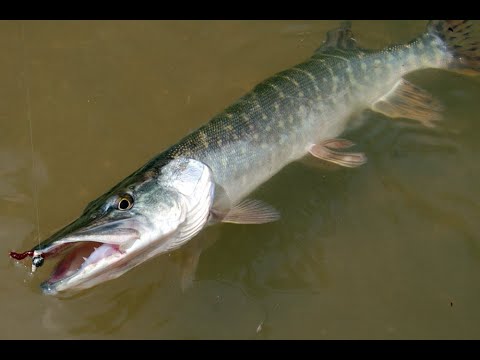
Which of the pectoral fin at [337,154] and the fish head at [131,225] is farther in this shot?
the pectoral fin at [337,154]

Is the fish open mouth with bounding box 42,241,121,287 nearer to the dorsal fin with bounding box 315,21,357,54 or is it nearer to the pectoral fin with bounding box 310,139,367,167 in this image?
the pectoral fin with bounding box 310,139,367,167

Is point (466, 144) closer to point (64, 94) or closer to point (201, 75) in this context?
point (201, 75)

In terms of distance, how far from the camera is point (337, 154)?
3.87m

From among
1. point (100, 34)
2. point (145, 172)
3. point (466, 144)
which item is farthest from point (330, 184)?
point (100, 34)

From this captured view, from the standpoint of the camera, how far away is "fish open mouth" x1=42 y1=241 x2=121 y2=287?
270cm

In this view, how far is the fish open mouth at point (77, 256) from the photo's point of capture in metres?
2.70

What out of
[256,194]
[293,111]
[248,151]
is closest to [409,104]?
[293,111]

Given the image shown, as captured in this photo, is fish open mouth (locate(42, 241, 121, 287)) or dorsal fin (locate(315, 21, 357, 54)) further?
dorsal fin (locate(315, 21, 357, 54))

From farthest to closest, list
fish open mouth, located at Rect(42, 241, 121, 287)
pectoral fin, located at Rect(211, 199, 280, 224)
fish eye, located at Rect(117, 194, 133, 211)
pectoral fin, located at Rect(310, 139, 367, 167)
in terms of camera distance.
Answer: pectoral fin, located at Rect(310, 139, 367, 167), pectoral fin, located at Rect(211, 199, 280, 224), fish eye, located at Rect(117, 194, 133, 211), fish open mouth, located at Rect(42, 241, 121, 287)

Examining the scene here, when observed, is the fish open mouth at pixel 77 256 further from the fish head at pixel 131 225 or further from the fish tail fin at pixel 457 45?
the fish tail fin at pixel 457 45

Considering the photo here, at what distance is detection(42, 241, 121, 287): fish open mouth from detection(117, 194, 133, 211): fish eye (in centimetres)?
25

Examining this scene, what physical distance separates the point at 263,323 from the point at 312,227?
0.84m

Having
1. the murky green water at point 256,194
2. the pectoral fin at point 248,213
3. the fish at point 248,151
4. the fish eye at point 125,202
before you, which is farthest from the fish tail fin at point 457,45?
the fish eye at point 125,202

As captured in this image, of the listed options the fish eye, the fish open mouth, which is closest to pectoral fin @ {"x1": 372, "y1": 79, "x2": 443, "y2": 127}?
the fish eye
